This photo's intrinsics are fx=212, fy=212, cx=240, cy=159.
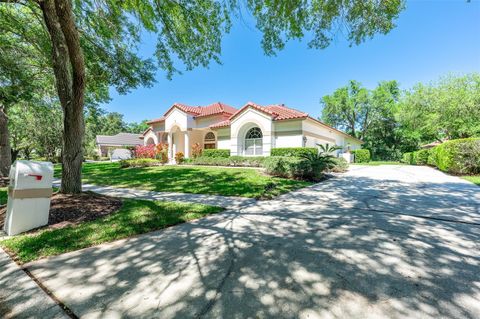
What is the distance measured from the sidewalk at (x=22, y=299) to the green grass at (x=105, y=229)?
498mm

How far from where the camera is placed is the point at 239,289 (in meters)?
2.29

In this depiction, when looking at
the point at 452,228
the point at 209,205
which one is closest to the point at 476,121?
the point at 452,228

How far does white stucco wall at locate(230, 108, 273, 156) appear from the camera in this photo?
17.9m

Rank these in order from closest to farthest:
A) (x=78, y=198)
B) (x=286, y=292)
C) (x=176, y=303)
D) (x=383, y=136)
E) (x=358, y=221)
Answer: (x=176, y=303)
(x=286, y=292)
(x=358, y=221)
(x=78, y=198)
(x=383, y=136)

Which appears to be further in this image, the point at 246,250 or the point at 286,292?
the point at 246,250

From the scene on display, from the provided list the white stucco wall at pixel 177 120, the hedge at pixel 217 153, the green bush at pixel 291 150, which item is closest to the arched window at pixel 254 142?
the hedge at pixel 217 153

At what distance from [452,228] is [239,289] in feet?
14.3

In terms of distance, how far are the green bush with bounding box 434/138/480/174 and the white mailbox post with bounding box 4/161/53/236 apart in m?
18.0

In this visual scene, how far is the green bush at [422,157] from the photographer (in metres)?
21.9

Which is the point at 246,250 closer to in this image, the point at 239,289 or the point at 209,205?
the point at 239,289

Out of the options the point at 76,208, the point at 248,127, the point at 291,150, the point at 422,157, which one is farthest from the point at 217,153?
the point at 422,157

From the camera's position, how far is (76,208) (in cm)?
528

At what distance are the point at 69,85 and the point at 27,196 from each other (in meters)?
3.58

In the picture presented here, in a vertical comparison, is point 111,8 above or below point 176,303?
above
